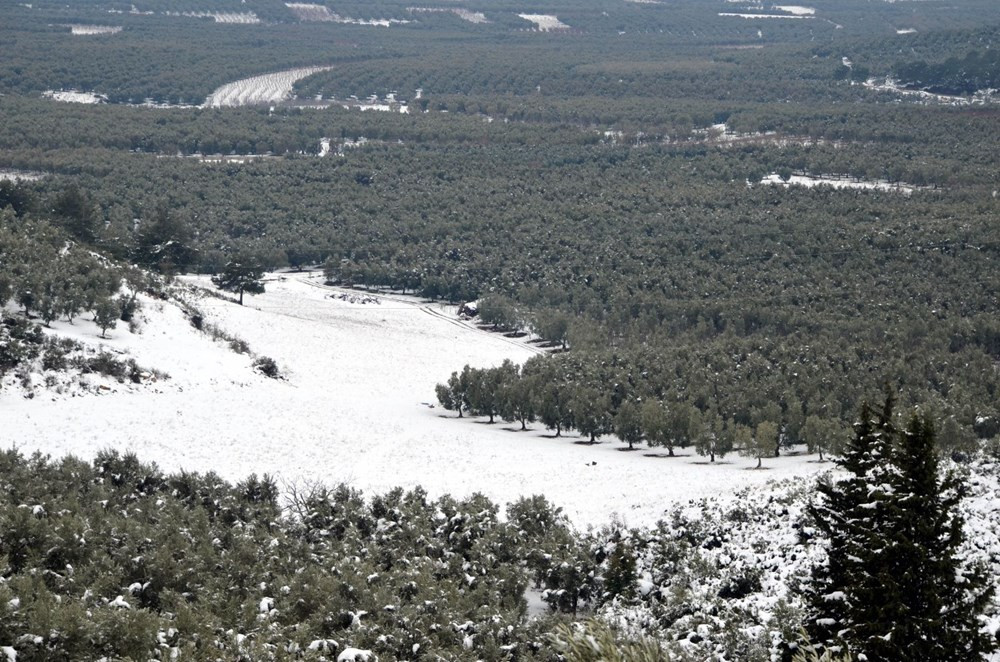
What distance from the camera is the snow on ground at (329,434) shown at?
191ft

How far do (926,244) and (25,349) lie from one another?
84241 millimetres

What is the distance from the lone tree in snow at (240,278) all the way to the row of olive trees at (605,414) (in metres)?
31.4

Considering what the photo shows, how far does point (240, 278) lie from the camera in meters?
112

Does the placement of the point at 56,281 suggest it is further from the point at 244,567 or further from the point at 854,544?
the point at 854,544

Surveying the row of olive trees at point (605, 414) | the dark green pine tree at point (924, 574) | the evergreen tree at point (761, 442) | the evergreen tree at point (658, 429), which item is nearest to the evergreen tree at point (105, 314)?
the row of olive trees at point (605, 414)

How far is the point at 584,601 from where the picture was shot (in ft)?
143

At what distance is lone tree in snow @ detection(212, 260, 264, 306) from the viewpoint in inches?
4405

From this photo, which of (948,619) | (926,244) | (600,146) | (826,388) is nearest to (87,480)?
(948,619)

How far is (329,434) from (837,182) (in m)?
115

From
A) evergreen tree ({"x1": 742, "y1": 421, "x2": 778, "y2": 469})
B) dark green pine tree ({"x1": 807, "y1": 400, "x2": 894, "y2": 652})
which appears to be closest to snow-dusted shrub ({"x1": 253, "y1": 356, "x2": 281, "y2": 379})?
evergreen tree ({"x1": 742, "y1": 421, "x2": 778, "y2": 469})

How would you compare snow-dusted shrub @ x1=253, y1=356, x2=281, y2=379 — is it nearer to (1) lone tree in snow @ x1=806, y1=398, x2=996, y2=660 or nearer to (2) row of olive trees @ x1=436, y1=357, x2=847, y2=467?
(2) row of olive trees @ x1=436, y1=357, x2=847, y2=467

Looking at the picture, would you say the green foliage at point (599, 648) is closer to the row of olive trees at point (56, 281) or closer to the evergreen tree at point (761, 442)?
the evergreen tree at point (761, 442)

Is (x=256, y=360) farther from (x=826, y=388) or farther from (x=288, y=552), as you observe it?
(x=288, y=552)

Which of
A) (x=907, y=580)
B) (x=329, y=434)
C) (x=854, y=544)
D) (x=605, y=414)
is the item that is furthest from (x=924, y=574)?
(x=605, y=414)
